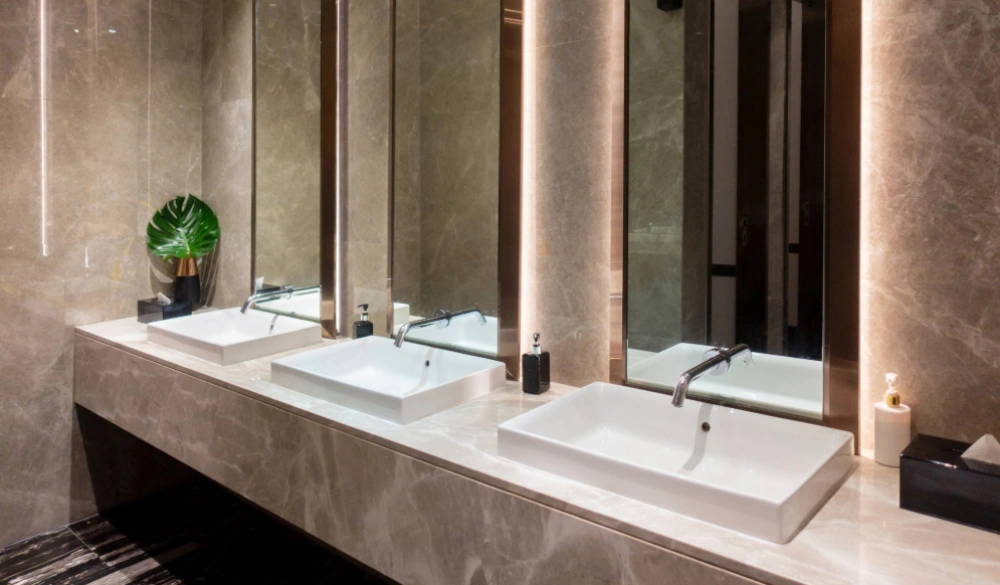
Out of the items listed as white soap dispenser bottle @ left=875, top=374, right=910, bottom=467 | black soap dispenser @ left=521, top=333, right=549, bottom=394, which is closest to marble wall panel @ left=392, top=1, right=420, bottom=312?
black soap dispenser @ left=521, top=333, right=549, bottom=394

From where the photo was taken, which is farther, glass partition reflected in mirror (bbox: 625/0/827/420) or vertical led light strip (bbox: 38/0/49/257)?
vertical led light strip (bbox: 38/0/49/257)

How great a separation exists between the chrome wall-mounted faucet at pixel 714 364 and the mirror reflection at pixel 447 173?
0.74 metres

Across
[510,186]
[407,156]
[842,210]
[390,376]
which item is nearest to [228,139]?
[407,156]

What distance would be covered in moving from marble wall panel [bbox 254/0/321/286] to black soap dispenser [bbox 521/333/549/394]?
117 centimetres

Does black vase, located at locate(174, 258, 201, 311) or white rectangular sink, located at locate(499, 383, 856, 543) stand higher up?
black vase, located at locate(174, 258, 201, 311)

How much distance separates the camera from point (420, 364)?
7.08 ft

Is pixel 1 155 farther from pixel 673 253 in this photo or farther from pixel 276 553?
pixel 673 253

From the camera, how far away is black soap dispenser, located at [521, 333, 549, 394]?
1.86m

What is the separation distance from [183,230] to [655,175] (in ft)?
7.29

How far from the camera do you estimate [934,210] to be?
1.35 meters

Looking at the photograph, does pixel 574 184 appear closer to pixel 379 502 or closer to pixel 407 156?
pixel 407 156

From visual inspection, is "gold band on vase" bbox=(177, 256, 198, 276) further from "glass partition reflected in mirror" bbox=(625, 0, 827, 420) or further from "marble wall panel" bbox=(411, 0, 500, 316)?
"glass partition reflected in mirror" bbox=(625, 0, 827, 420)

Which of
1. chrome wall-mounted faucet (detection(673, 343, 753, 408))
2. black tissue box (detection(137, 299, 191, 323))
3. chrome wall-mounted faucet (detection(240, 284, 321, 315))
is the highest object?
chrome wall-mounted faucet (detection(240, 284, 321, 315))

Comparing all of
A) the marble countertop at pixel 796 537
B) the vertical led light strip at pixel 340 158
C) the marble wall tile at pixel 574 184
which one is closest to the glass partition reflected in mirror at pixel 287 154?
the vertical led light strip at pixel 340 158
